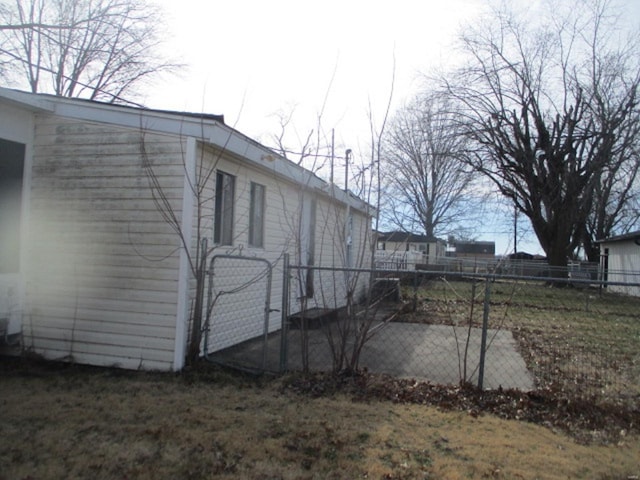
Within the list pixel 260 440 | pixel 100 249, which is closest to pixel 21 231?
pixel 100 249

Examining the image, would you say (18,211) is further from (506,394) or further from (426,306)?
(426,306)

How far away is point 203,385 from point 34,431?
1.59m

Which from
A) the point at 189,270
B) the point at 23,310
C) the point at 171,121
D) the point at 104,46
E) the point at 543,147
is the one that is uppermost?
the point at 104,46

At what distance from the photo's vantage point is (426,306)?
12625 millimetres

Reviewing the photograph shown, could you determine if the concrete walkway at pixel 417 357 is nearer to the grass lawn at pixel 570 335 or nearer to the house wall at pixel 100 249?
the grass lawn at pixel 570 335

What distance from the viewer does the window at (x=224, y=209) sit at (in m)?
6.18

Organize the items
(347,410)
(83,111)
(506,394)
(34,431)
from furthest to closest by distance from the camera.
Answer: (83,111)
(506,394)
(347,410)
(34,431)

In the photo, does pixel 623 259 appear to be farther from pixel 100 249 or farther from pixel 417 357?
pixel 100 249

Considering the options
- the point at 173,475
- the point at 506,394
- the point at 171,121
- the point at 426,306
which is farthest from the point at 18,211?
the point at 426,306

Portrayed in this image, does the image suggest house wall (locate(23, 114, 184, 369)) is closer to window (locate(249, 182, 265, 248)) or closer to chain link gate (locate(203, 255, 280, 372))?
chain link gate (locate(203, 255, 280, 372))

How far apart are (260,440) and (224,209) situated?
3645mm

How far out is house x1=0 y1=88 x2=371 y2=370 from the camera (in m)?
5.23

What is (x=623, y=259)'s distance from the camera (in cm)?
2302

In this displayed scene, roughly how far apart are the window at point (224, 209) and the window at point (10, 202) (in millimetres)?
2287
